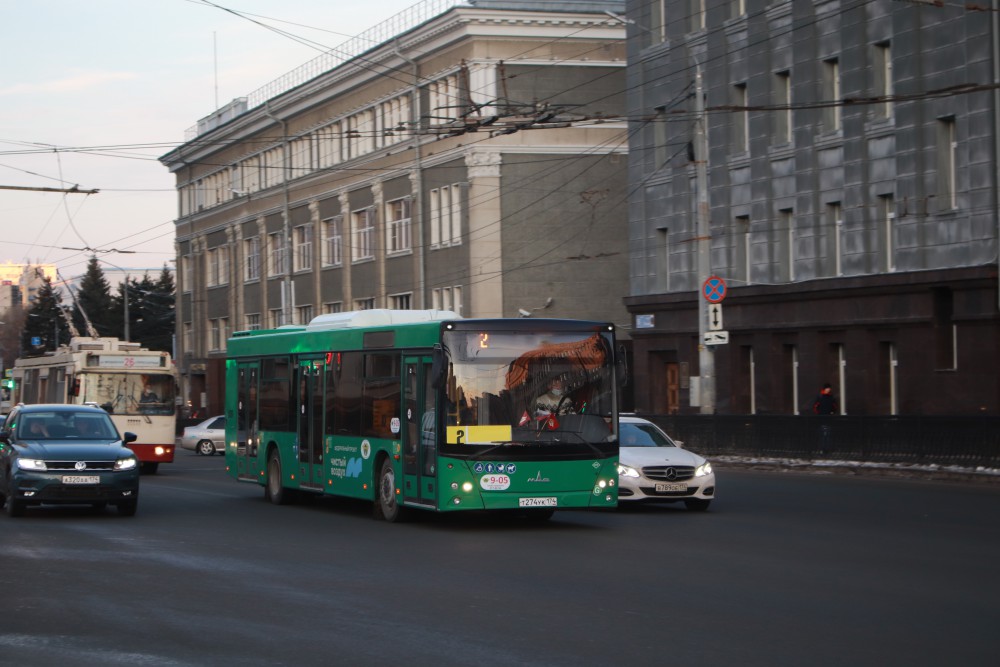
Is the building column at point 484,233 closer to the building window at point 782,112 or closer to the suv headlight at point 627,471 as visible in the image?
the building window at point 782,112

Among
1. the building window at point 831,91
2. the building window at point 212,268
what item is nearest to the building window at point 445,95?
the building window at point 831,91

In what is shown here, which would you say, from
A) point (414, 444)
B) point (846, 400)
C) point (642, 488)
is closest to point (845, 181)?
point (846, 400)

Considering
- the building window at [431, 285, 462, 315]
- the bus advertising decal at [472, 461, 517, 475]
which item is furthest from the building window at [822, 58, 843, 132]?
the bus advertising decal at [472, 461, 517, 475]

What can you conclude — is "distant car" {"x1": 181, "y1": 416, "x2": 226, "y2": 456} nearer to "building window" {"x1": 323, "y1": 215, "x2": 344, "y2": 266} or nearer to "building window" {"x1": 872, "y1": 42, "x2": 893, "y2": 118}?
"building window" {"x1": 323, "y1": 215, "x2": 344, "y2": 266}

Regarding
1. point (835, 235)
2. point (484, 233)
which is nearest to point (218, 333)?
point (484, 233)

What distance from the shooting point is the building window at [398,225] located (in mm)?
60406

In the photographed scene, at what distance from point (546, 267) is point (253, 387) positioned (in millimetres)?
32012

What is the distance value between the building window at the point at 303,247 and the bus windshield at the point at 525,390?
5253 cm

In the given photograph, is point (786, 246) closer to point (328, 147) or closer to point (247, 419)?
point (247, 419)

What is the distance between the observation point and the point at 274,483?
23.9 m

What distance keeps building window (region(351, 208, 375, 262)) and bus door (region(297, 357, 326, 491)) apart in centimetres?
4078

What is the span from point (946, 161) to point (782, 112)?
6938mm

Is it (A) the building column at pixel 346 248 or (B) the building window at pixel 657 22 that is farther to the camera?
(A) the building column at pixel 346 248

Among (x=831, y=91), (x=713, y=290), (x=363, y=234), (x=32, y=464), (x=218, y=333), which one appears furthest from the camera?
(x=218, y=333)
